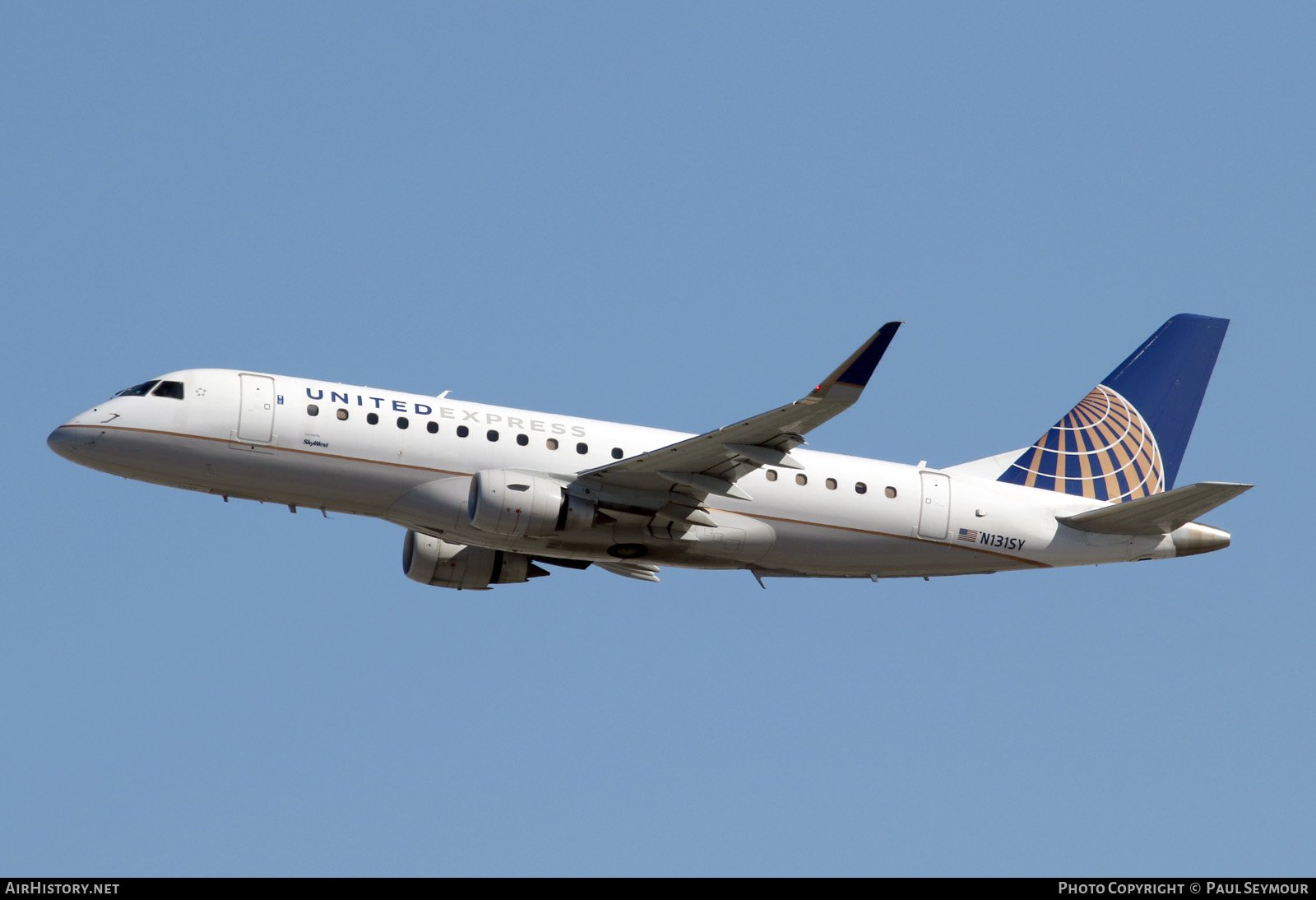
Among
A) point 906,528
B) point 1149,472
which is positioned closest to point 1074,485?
point 1149,472

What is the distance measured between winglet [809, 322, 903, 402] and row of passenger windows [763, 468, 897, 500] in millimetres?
6129

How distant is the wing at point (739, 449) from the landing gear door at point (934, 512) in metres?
4.62

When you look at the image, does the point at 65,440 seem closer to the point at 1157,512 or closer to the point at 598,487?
the point at 598,487

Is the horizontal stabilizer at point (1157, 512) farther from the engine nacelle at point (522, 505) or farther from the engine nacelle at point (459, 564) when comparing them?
the engine nacelle at point (459, 564)

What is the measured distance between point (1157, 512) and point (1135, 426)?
6541mm

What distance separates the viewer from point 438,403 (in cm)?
3662

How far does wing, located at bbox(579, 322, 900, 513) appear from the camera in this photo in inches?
1227

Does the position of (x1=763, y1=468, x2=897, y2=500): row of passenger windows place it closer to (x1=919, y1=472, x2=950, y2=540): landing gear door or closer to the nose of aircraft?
(x1=919, y1=472, x2=950, y2=540): landing gear door

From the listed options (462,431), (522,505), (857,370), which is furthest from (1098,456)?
→ (462,431)

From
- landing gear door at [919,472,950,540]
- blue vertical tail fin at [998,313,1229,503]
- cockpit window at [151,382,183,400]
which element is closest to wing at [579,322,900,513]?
landing gear door at [919,472,950,540]

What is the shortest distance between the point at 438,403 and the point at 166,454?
20.3ft

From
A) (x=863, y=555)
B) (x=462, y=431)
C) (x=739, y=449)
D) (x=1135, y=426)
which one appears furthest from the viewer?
(x=1135, y=426)

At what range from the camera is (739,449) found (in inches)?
1341
